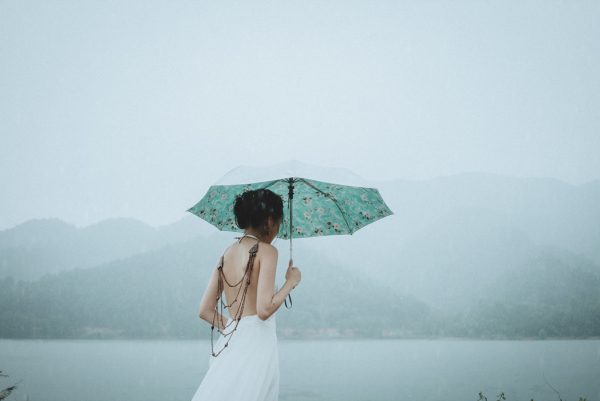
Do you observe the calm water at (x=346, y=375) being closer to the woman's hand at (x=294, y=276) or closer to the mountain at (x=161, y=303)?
the mountain at (x=161, y=303)

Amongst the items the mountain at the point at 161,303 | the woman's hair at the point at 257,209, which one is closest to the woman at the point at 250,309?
the woman's hair at the point at 257,209

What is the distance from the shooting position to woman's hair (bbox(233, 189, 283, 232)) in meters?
2.70

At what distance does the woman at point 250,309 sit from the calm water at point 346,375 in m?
68.4

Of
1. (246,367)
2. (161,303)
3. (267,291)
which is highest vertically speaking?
(267,291)

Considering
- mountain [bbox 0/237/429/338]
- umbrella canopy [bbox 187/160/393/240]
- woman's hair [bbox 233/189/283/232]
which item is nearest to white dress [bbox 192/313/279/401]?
woman's hair [bbox 233/189/283/232]

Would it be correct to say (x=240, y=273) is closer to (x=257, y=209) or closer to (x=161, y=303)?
(x=257, y=209)

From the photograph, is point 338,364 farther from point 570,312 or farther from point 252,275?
point 252,275

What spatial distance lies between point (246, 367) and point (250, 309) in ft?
0.92

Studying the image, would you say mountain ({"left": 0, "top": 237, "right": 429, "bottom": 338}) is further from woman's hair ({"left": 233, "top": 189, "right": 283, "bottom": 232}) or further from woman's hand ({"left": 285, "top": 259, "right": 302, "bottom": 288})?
woman's hair ({"left": 233, "top": 189, "right": 283, "bottom": 232})

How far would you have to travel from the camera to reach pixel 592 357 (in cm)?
11806

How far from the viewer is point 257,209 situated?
8.85 feet

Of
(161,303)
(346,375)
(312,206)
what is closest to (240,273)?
(312,206)

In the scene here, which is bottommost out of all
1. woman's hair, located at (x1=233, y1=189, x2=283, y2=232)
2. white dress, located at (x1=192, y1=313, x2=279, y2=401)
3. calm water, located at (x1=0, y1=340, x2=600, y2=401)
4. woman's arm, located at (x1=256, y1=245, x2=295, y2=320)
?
calm water, located at (x1=0, y1=340, x2=600, y2=401)

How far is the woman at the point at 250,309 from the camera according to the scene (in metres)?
2.51
